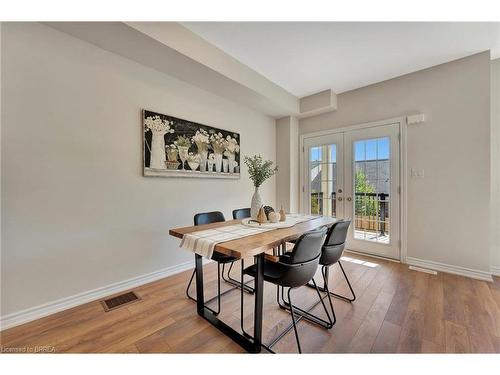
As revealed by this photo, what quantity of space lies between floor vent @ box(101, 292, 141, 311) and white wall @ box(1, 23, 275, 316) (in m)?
0.20

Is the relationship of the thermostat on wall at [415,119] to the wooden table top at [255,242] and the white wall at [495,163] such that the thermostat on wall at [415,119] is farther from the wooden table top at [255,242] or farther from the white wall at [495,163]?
the wooden table top at [255,242]

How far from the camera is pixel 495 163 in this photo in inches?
103

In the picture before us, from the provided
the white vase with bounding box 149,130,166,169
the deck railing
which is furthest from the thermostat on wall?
the white vase with bounding box 149,130,166,169

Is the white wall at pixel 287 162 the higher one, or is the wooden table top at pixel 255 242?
the white wall at pixel 287 162

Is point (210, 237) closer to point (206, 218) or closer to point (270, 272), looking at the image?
point (270, 272)

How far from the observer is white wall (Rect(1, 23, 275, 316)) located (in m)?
1.66

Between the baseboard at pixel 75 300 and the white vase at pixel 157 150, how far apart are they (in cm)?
128

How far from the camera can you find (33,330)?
63.0 inches

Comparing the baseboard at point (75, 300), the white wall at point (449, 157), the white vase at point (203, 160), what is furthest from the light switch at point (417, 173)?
the baseboard at point (75, 300)

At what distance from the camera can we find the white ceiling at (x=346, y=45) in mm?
2062

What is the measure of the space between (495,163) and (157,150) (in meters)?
4.14
